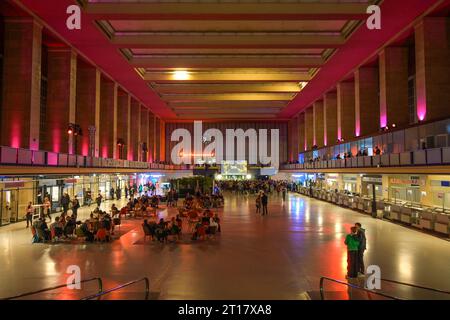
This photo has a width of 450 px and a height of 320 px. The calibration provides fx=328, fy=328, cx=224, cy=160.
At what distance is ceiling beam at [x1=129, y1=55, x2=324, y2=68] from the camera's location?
2630 cm

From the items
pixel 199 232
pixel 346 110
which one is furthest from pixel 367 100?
pixel 199 232

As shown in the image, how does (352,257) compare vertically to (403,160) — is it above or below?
below

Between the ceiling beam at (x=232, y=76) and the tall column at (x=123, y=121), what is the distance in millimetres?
6814

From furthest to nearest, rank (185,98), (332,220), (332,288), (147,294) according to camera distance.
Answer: (185,98) < (332,220) < (332,288) < (147,294)

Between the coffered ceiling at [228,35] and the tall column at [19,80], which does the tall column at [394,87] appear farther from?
the tall column at [19,80]

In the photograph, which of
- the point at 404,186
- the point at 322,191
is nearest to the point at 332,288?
the point at 404,186

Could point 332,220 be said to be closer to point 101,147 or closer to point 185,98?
point 101,147

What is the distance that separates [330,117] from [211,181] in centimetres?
1525

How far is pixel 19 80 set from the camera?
1788 centimetres

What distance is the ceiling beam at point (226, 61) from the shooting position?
2630 cm

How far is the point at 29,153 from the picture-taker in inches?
520

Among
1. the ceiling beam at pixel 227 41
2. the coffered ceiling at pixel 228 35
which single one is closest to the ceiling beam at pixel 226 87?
the coffered ceiling at pixel 228 35

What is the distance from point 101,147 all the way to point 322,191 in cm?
2095

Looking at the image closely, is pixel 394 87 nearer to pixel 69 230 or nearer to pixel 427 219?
pixel 427 219
